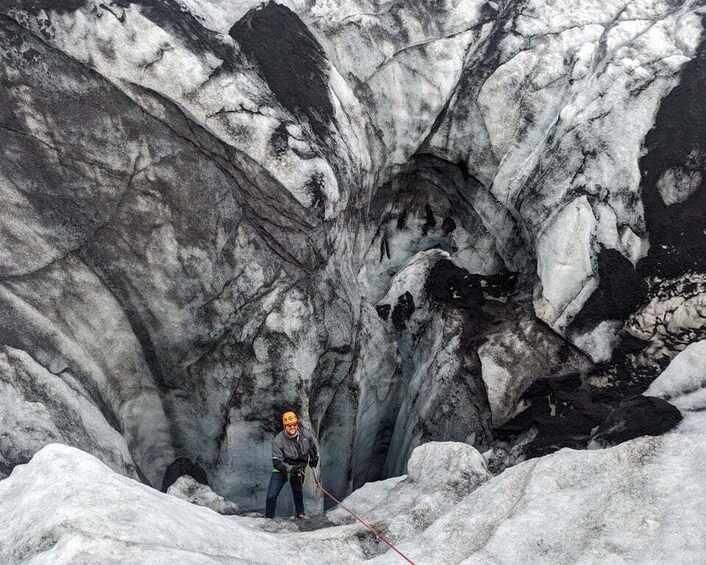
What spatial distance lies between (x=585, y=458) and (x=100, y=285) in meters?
7.72

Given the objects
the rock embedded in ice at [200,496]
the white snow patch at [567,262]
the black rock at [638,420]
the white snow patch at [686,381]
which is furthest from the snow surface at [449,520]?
the white snow patch at [567,262]

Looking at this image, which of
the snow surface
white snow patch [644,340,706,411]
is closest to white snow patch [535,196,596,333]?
white snow patch [644,340,706,411]

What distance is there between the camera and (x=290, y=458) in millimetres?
7914

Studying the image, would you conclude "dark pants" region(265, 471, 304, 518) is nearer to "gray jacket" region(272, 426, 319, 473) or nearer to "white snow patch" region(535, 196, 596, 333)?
"gray jacket" region(272, 426, 319, 473)

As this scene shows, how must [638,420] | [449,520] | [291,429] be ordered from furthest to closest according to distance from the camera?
[291,429], [638,420], [449,520]

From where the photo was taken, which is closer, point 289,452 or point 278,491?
point 289,452

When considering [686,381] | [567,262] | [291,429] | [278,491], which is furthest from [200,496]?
[567,262]

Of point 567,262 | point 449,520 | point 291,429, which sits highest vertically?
point 567,262

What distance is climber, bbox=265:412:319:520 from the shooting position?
786cm

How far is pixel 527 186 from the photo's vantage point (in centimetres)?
1171

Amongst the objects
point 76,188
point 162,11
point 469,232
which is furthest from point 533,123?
point 76,188

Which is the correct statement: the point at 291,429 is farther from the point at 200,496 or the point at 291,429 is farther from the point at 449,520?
the point at 449,520

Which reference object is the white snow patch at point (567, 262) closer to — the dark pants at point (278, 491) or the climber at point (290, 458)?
the climber at point (290, 458)

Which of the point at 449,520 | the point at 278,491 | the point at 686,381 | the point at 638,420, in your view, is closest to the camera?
the point at 449,520
